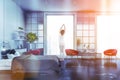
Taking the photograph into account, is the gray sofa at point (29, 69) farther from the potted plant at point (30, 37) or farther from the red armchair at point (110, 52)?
the potted plant at point (30, 37)

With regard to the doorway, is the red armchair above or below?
below

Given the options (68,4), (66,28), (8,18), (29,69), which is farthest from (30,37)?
(29,69)

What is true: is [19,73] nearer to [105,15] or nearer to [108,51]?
[108,51]

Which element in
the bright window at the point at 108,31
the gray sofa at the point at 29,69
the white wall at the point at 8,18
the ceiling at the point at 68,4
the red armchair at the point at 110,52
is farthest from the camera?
the bright window at the point at 108,31

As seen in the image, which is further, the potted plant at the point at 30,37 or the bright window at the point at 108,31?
the potted plant at the point at 30,37

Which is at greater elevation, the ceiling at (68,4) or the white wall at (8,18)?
the ceiling at (68,4)

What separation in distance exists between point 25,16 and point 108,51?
10.2ft

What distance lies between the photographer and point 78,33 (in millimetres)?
7219

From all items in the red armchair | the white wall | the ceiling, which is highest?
the ceiling

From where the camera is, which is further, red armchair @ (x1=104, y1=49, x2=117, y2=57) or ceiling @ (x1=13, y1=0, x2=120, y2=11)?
red armchair @ (x1=104, y1=49, x2=117, y2=57)

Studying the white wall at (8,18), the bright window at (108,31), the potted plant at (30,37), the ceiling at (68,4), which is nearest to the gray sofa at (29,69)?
the white wall at (8,18)

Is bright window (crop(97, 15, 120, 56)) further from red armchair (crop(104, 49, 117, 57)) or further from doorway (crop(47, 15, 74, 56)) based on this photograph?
doorway (crop(47, 15, 74, 56))

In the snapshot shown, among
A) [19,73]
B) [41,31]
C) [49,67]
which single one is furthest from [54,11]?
[19,73]

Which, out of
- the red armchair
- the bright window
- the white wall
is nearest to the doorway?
the bright window
